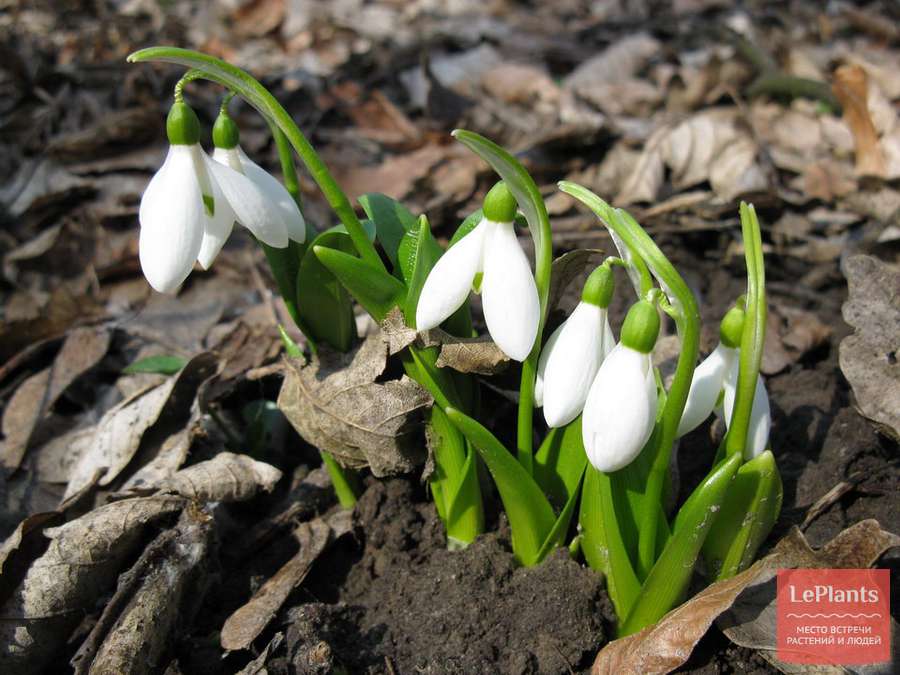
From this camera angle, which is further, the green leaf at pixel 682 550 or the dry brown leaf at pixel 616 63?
the dry brown leaf at pixel 616 63

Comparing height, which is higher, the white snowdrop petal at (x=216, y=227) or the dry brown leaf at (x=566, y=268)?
the white snowdrop petal at (x=216, y=227)

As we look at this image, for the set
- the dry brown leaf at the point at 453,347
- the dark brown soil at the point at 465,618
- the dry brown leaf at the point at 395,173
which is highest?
the dry brown leaf at the point at 453,347

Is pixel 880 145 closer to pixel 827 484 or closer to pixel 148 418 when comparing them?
pixel 827 484

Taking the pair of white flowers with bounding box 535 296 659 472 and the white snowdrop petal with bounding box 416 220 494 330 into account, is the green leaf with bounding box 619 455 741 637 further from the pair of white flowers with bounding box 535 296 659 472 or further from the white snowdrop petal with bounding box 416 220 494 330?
the white snowdrop petal with bounding box 416 220 494 330

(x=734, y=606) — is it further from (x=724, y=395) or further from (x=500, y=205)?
(x=500, y=205)

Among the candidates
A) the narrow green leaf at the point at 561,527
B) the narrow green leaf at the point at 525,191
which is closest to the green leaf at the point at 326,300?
the narrow green leaf at the point at 525,191

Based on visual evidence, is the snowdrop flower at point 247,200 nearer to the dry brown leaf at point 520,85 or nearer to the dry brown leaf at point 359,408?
the dry brown leaf at point 359,408

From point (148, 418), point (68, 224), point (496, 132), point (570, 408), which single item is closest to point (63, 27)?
point (68, 224)

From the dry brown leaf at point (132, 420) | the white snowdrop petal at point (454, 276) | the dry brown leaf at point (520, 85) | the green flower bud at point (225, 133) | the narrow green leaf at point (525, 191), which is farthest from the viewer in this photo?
the dry brown leaf at point (520, 85)
